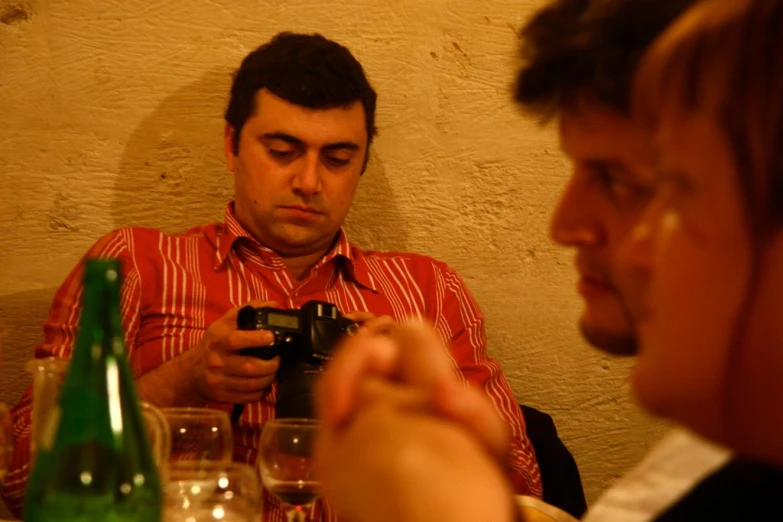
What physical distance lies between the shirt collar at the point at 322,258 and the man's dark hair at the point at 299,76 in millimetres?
173

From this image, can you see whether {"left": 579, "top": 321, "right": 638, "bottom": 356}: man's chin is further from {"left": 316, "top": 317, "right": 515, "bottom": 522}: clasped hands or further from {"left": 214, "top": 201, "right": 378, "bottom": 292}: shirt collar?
{"left": 214, "top": 201, "right": 378, "bottom": 292}: shirt collar

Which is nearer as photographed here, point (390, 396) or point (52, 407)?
point (390, 396)

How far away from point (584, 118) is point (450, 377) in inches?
24.0

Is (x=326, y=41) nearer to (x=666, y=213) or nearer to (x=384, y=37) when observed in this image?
(x=384, y=37)

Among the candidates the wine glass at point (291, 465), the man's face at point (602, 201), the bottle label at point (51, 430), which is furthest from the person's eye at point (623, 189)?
the bottle label at point (51, 430)

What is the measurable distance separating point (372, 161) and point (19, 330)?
88cm

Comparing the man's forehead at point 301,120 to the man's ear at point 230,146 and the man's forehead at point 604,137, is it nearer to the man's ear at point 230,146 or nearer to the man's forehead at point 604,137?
the man's ear at point 230,146

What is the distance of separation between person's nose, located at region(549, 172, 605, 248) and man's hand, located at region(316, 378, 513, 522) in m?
0.59

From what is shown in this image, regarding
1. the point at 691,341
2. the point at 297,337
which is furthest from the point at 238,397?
the point at 691,341

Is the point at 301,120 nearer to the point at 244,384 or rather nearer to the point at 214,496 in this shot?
the point at 244,384

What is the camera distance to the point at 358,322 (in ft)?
4.89

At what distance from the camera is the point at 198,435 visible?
940 mm

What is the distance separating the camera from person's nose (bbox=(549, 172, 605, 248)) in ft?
3.42

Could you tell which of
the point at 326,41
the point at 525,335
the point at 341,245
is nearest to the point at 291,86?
the point at 326,41
